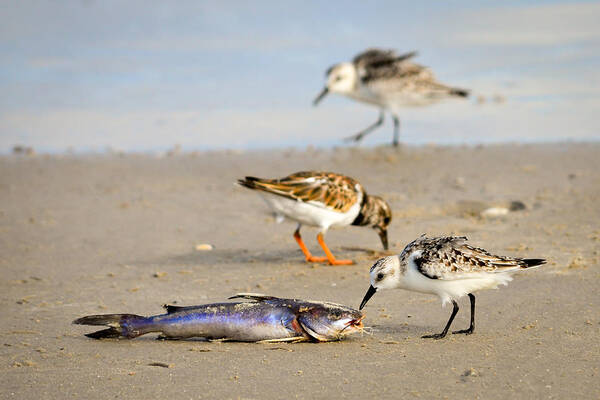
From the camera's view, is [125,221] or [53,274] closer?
[53,274]

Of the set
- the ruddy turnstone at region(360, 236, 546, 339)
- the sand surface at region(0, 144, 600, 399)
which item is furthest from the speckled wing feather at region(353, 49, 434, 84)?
the ruddy turnstone at region(360, 236, 546, 339)

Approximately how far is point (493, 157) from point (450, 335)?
374 inches

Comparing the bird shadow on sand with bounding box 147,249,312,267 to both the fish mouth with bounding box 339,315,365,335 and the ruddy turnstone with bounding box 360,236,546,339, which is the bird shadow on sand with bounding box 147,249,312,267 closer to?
the ruddy turnstone with bounding box 360,236,546,339

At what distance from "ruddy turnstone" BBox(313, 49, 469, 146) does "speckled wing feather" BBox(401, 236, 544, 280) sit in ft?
36.6

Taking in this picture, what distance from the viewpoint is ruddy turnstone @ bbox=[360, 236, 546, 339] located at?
18.6 ft

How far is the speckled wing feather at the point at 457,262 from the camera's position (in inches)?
223

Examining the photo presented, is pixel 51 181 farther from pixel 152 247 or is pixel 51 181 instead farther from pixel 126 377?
pixel 126 377

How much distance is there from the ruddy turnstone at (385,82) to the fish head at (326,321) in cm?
1164

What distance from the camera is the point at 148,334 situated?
5.83m

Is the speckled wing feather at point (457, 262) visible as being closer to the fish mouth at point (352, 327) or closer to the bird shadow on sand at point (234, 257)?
the fish mouth at point (352, 327)

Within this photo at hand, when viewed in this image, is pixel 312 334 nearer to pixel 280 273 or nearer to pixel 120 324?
pixel 120 324

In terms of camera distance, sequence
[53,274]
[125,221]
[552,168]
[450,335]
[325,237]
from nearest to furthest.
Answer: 1. [450,335]
2. [53,274]
3. [325,237]
4. [125,221]
5. [552,168]

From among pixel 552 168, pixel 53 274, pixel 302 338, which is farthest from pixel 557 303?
pixel 552 168

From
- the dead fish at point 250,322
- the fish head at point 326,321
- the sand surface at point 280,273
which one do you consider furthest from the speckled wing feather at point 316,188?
the fish head at point 326,321
